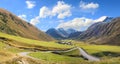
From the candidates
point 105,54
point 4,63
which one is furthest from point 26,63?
point 105,54

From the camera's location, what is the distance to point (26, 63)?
5241 centimetres

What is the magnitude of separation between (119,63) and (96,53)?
10118cm

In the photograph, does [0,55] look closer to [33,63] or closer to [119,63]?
[33,63]

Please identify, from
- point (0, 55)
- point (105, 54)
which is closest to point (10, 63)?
point (0, 55)

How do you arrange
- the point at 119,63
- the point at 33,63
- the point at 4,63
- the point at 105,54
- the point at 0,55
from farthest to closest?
the point at 105,54 → the point at 0,55 → the point at 33,63 → the point at 119,63 → the point at 4,63

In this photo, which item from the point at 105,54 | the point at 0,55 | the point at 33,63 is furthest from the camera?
the point at 105,54

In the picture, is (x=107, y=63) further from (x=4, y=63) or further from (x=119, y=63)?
(x=4, y=63)

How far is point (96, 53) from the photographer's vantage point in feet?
496

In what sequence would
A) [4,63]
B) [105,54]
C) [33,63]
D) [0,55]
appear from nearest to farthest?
[4,63] < [33,63] < [0,55] < [105,54]

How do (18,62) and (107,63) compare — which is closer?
(18,62)

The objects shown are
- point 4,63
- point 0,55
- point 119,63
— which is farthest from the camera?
point 0,55

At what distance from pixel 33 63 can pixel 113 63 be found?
1479cm

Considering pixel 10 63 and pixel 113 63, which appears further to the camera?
pixel 113 63

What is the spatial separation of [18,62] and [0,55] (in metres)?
10.7
